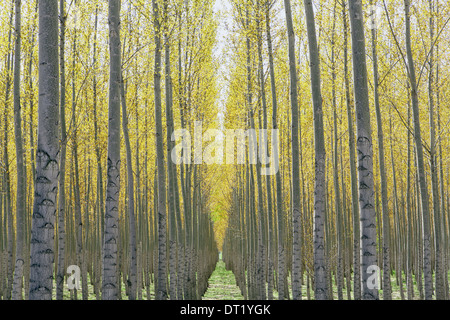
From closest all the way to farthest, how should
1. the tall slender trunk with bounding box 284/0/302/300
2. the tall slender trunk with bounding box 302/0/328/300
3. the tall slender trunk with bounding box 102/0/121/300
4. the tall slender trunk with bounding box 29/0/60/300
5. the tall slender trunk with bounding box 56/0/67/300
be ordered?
1. the tall slender trunk with bounding box 29/0/60/300
2. the tall slender trunk with bounding box 102/0/121/300
3. the tall slender trunk with bounding box 302/0/328/300
4. the tall slender trunk with bounding box 284/0/302/300
5. the tall slender trunk with bounding box 56/0/67/300

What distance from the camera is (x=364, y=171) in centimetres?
470

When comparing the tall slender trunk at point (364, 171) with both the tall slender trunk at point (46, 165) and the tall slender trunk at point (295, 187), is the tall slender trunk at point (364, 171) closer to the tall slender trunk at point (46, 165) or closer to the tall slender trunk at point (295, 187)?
the tall slender trunk at point (295, 187)

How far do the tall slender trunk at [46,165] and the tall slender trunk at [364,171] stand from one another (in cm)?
314

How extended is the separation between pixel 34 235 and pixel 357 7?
13.9 feet

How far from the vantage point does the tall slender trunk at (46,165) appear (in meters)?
3.47

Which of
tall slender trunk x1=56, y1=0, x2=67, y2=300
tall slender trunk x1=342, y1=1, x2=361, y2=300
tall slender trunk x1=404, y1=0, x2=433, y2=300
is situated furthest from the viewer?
tall slender trunk x1=342, y1=1, x2=361, y2=300

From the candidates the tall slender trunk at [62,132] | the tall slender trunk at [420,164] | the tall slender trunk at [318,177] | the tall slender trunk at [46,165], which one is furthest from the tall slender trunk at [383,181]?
the tall slender trunk at [46,165]

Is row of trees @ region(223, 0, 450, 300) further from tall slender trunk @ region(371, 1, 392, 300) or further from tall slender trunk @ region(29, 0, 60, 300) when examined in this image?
tall slender trunk @ region(29, 0, 60, 300)

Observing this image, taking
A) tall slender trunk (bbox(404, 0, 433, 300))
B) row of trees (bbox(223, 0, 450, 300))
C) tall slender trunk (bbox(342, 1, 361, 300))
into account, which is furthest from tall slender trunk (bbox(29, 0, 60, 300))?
tall slender trunk (bbox(342, 1, 361, 300))

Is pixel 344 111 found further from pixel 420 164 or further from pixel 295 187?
pixel 295 187

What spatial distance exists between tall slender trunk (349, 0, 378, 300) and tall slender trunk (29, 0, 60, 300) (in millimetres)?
3143

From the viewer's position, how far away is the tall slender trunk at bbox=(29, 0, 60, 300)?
11.4ft

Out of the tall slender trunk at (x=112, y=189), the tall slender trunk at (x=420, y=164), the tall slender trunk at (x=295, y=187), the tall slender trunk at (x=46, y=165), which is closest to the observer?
the tall slender trunk at (x=46, y=165)
